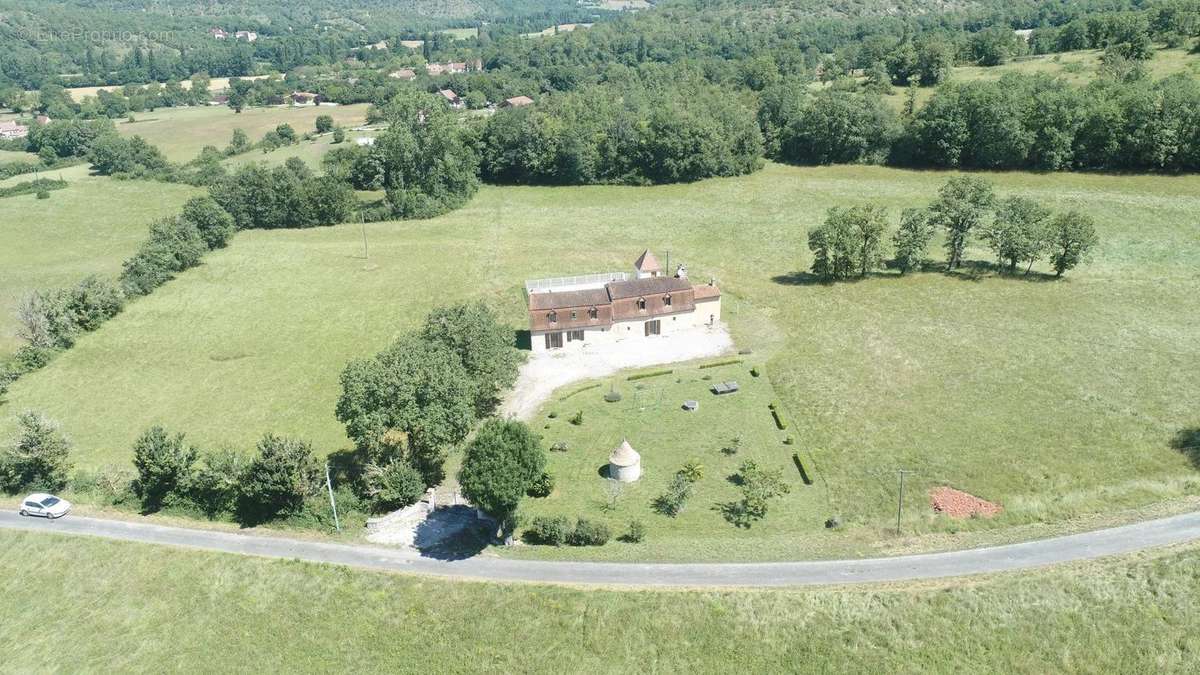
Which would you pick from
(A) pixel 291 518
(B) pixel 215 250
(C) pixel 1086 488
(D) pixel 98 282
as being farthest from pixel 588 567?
(B) pixel 215 250

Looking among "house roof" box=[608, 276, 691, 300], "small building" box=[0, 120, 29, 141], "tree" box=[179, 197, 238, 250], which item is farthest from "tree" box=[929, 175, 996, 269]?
"small building" box=[0, 120, 29, 141]

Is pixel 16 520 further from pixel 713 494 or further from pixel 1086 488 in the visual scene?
pixel 1086 488

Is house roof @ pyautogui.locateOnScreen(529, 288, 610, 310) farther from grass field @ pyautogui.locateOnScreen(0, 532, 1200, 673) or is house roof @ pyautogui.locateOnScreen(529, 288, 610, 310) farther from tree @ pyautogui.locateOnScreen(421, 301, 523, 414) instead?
grass field @ pyautogui.locateOnScreen(0, 532, 1200, 673)

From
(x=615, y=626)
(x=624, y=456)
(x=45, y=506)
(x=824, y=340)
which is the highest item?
(x=824, y=340)

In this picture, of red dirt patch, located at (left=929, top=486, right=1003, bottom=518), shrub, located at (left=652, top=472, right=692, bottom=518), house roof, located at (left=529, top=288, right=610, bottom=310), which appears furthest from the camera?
house roof, located at (left=529, top=288, right=610, bottom=310)

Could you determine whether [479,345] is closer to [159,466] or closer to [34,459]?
[159,466]

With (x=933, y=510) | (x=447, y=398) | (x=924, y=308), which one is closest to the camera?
(x=933, y=510)

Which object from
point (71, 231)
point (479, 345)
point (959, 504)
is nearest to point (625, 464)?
point (479, 345)
